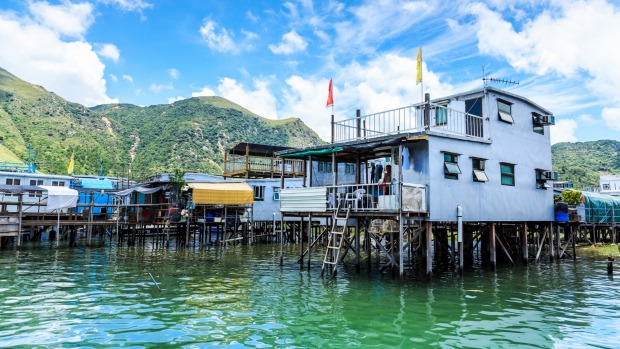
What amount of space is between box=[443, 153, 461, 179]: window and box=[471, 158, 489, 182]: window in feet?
4.20

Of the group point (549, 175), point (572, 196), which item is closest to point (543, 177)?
point (549, 175)

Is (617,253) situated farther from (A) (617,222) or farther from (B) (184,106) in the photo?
(B) (184,106)

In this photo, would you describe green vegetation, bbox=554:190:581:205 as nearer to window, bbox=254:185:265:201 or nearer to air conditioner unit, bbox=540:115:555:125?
air conditioner unit, bbox=540:115:555:125

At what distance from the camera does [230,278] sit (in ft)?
61.0

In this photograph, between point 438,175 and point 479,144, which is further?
point 479,144

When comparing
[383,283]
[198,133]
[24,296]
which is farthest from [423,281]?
[198,133]

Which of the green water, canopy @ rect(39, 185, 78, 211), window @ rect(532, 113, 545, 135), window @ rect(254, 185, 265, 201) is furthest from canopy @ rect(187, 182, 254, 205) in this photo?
window @ rect(532, 113, 545, 135)

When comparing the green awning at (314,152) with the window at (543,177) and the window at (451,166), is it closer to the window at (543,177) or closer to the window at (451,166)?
the window at (451,166)

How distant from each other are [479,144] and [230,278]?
1337cm

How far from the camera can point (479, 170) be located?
66.4ft

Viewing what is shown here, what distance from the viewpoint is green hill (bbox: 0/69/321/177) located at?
83.5 metres

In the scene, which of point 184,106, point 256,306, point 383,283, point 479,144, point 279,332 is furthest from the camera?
point 184,106

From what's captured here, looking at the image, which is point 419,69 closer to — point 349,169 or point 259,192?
point 349,169

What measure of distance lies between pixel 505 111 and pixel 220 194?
2248 centimetres
